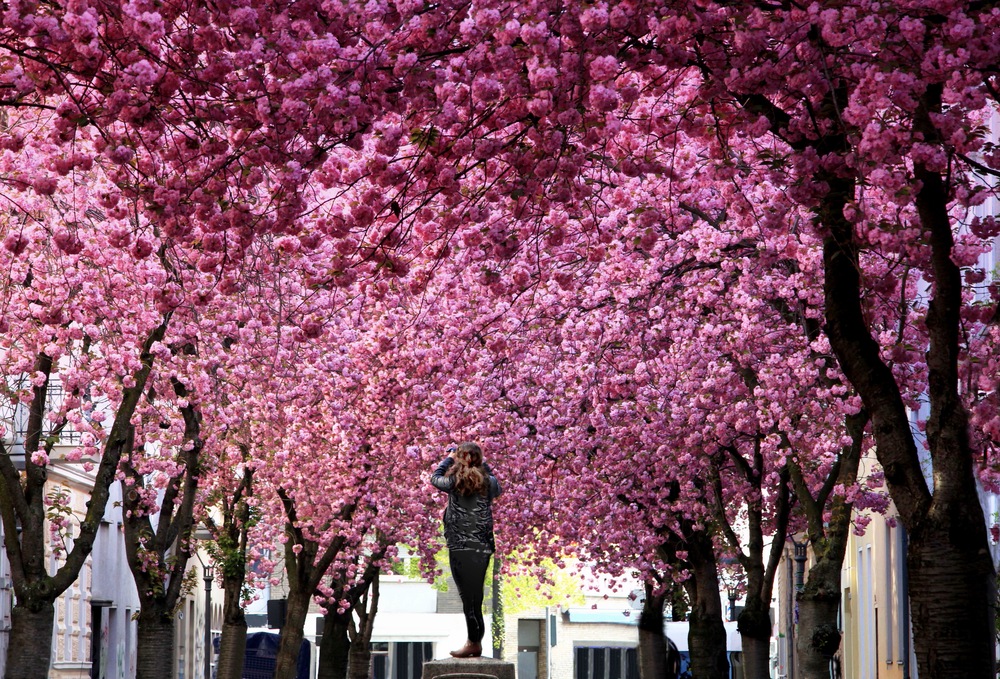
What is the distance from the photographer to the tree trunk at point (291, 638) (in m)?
27.1

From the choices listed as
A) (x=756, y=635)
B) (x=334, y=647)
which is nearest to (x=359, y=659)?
(x=334, y=647)

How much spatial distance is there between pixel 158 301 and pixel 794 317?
31.0ft

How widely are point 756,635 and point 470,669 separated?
8221 millimetres

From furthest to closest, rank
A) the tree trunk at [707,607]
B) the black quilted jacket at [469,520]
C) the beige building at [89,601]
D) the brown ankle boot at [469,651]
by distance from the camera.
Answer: the beige building at [89,601], the tree trunk at [707,607], the black quilted jacket at [469,520], the brown ankle boot at [469,651]

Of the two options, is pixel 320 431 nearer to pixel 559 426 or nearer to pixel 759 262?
pixel 559 426

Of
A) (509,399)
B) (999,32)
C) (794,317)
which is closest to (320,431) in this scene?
(509,399)

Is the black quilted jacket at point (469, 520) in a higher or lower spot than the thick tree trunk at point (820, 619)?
higher

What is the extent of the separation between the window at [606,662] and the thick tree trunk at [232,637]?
31873 millimetres

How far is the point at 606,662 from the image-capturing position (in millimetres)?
62812

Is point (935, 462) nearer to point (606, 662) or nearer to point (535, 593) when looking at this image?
point (606, 662)

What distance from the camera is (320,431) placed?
84.4 feet

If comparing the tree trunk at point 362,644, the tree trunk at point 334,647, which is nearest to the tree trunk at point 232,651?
the tree trunk at point 334,647

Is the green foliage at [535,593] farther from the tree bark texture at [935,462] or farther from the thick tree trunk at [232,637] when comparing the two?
the tree bark texture at [935,462]

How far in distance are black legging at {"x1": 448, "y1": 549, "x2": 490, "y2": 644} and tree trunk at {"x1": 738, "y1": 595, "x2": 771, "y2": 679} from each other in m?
7.52
